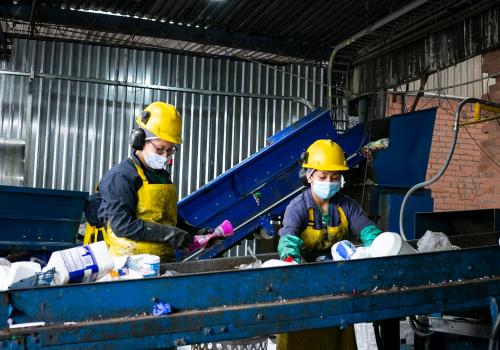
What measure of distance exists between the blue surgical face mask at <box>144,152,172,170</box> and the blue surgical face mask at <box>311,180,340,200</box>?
1.09 meters

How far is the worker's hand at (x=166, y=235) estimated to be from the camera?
318 cm

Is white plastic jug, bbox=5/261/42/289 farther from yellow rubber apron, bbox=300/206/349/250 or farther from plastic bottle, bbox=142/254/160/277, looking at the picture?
yellow rubber apron, bbox=300/206/349/250

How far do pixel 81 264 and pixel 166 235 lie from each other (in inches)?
42.6

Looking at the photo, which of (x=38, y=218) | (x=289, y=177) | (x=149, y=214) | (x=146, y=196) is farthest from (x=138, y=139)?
(x=289, y=177)

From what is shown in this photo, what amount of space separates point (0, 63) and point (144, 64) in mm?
2037

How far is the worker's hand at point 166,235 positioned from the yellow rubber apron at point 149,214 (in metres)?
0.08

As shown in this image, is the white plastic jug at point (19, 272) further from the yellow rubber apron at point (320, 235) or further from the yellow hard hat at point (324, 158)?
the yellow hard hat at point (324, 158)

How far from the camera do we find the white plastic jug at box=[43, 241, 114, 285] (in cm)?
208

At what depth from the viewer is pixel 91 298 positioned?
1.86m

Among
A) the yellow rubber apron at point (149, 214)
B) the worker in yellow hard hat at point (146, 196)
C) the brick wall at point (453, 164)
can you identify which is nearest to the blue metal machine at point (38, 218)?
the worker in yellow hard hat at point (146, 196)

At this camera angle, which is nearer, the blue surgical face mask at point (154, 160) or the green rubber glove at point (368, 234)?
the blue surgical face mask at point (154, 160)

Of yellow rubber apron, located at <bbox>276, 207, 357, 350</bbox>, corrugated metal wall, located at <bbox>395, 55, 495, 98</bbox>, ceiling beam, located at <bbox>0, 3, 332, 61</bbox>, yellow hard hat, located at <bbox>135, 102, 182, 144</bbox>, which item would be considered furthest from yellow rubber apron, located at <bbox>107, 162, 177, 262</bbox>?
corrugated metal wall, located at <bbox>395, 55, 495, 98</bbox>

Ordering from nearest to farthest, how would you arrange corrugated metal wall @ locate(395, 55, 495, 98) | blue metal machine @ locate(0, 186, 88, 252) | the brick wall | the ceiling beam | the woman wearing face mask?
1. the woman wearing face mask
2. blue metal machine @ locate(0, 186, 88, 252)
3. the ceiling beam
4. corrugated metal wall @ locate(395, 55, 495, 98)
5. the brick wall

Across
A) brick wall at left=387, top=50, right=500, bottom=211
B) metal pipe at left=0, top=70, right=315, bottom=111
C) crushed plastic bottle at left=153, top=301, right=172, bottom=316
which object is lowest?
crushed plastic bottle at left=153, top=301, right=172, bottom=316
